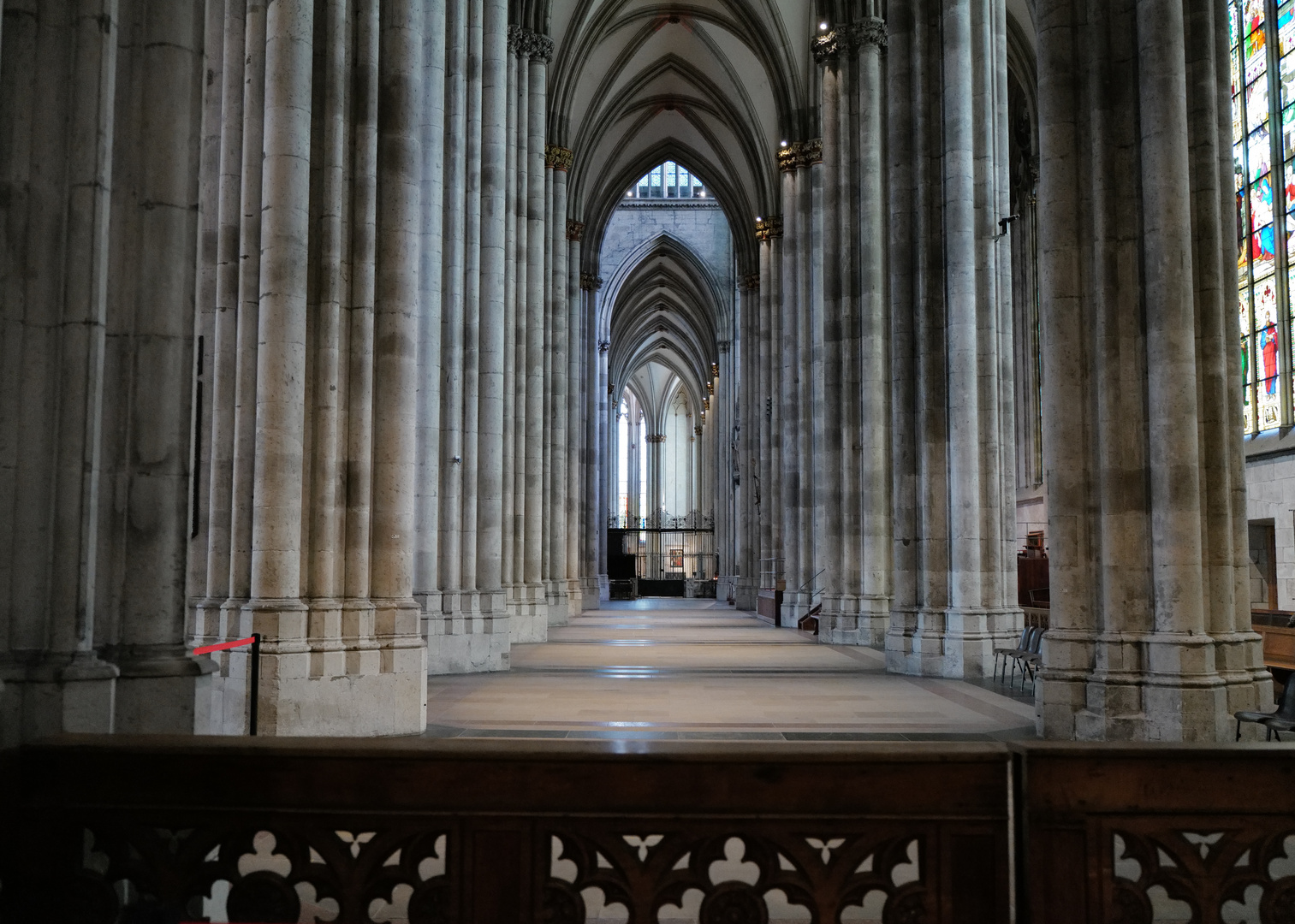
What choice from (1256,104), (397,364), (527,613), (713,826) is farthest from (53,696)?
(1256,104)

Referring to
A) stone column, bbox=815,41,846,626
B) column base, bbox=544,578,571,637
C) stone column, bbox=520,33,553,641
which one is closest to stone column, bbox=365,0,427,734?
stone column, bbox=520,33,553,641

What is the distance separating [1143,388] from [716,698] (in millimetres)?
5503

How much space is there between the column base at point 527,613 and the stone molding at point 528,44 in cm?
1083

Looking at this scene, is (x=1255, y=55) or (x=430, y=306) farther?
(x=1255, y=55)

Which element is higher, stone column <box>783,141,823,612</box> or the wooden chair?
stone column <box>783,141,823,612</box>

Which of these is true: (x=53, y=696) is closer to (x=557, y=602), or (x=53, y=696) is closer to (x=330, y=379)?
(x=330, y=379)

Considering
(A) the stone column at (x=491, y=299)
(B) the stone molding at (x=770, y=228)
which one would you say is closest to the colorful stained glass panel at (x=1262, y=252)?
(A) the stone column at (x=491, y=299)

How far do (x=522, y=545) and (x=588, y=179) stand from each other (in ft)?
74.9

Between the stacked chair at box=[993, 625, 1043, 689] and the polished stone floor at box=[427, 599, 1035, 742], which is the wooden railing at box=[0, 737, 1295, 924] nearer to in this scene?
the polished stone floor at box=[427, 599, 1035, 742]

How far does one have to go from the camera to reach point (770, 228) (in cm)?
3566

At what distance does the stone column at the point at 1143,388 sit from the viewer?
875cm

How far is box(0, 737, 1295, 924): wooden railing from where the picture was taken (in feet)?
10.3

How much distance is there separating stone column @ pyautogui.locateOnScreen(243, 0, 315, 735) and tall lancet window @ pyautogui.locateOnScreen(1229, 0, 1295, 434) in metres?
16.1

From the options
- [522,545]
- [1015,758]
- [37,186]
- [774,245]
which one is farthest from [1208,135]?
[774,245]
